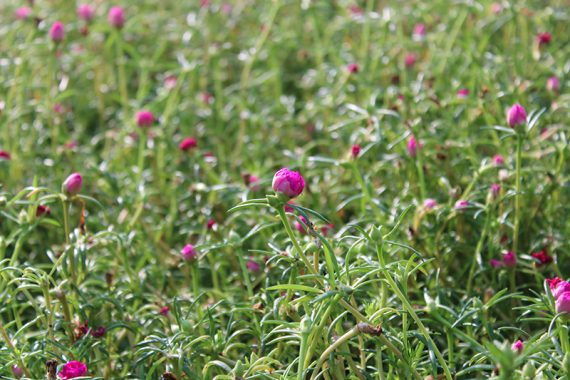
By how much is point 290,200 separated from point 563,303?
0.73 meters

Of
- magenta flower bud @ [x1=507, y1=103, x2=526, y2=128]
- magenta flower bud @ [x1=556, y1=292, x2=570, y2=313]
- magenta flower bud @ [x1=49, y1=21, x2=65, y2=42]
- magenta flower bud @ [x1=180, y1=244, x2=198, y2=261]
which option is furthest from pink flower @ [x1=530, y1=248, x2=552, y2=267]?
magenta flower bud @ [x1=49, y1=21, x2=65, y2=42]

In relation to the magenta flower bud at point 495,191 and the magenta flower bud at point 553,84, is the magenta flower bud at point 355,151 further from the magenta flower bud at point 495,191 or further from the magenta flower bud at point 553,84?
the magenta flower bud at point 553,84

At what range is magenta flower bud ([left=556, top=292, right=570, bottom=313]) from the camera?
1.29 meters

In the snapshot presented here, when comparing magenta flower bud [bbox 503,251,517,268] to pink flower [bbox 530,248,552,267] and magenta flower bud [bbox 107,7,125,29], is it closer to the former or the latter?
pink flower [bbox 530,248,552,267]

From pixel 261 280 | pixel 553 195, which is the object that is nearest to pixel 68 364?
pixel 261 280

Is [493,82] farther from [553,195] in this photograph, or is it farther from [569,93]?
[553,195]

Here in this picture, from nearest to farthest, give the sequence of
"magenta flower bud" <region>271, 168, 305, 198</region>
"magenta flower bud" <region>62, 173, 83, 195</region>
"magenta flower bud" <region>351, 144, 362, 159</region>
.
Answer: "magenta flower bud" <region>271, 168, 305, 198</region> < "magenta flower bud" <region>62, 173, 83, 195</region> < "magenta flower bud" <region>351, 144, 362, 159</region>

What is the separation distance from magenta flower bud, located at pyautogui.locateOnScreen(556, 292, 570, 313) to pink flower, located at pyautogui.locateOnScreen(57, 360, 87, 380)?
2.88ft

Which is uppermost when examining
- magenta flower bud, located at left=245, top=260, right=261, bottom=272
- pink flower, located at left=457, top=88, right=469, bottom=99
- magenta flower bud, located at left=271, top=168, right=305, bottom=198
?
magenta flower bud, located at left=271, top=168, right=305, bottom=198

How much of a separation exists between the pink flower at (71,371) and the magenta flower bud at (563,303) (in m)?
0.88

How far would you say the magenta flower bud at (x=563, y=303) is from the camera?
4.23 feet

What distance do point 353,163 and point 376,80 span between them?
1.08 meters

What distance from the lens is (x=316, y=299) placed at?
1.23 m

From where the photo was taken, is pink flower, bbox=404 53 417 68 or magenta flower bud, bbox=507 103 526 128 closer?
magenta flower bud, bbox=507 103 526 128
